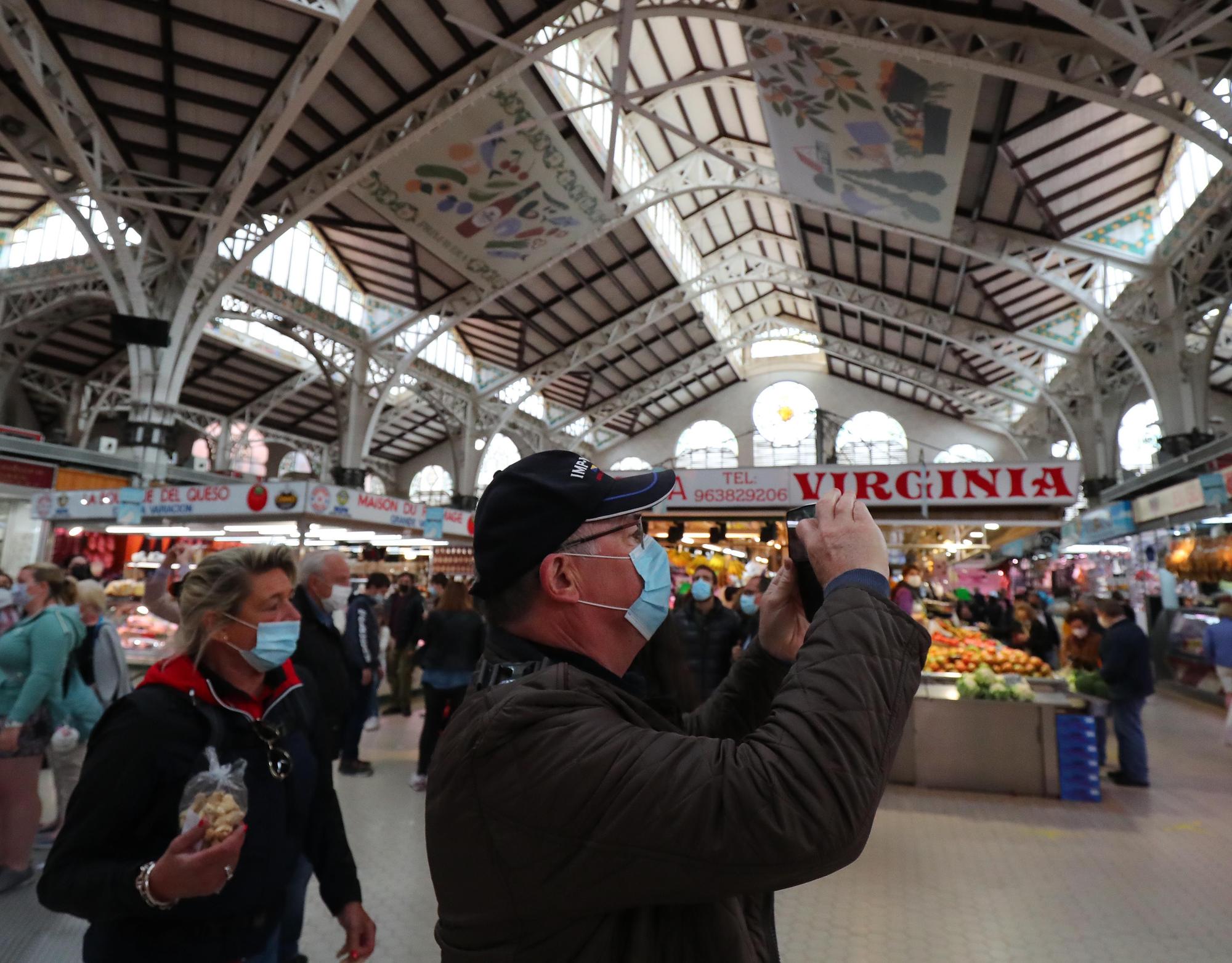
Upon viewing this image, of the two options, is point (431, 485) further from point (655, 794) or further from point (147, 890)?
point (655, 794)

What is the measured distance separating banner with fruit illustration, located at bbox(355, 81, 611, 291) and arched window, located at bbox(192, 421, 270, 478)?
13.1m

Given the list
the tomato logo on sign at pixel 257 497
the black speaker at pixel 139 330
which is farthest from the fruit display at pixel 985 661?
the black speaker at pixel 139 330

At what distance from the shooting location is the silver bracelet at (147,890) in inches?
52.5

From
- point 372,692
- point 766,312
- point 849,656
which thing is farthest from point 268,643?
point 766,312

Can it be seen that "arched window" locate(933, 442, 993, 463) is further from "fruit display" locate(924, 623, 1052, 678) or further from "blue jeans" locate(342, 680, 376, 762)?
"blue jeans" locate(342, 680, 376, 762)

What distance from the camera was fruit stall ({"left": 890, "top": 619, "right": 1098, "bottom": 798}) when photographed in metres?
5.91

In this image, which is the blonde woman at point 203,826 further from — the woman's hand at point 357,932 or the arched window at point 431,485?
the arched window at point 431,485

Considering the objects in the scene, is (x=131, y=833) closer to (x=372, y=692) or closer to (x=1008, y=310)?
(x=372, y=692)

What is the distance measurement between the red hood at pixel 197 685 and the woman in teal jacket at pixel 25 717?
8.54 feet

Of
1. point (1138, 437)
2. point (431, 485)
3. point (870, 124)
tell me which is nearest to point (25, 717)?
point (870, 124)

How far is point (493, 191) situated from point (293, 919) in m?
11.9

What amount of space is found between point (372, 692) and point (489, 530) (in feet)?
20.1

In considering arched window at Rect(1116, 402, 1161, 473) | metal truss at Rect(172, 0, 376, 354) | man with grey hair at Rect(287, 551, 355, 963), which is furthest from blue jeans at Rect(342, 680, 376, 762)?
Answer: arched window at Rect(1116, 402, 1161, 473)

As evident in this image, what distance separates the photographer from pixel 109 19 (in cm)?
886
